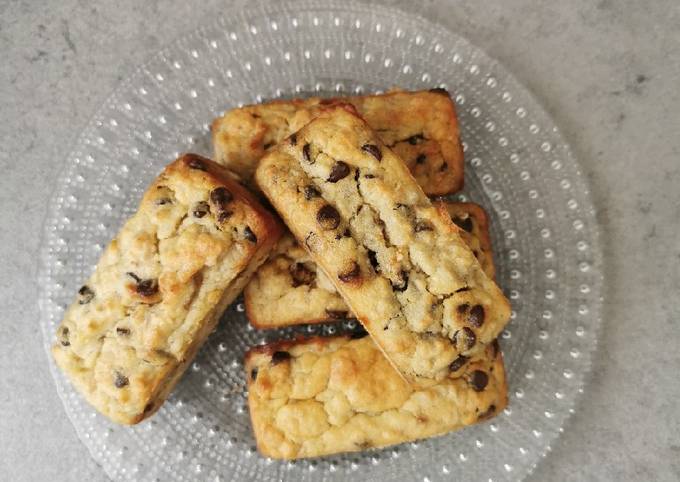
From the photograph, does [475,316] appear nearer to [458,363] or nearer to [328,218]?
[458,363]

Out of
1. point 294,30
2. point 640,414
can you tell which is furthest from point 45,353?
point 640,414

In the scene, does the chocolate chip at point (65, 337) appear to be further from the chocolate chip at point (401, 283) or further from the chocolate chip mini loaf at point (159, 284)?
the chocolate chip at point (401, 283)

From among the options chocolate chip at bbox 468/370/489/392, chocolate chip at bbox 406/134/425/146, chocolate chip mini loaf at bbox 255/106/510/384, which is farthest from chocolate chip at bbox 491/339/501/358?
chocolate chip at bbox 406/134/425/146

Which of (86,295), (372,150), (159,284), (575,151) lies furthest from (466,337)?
(86,295)

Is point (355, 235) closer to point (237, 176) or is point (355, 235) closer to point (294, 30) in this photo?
point (237, 176)

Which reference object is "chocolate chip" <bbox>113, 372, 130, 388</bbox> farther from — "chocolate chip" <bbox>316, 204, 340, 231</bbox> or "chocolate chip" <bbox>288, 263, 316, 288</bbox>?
"chocolate chip" <bbox>316, 204, 340, 231</bbox>

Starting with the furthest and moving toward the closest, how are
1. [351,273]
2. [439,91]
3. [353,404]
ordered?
[439,91], [353,404], [351,273]

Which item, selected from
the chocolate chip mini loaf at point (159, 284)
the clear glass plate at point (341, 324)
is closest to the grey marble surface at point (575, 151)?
the clear glass plate at point (341, 324)

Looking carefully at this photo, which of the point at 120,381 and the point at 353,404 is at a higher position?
the point at 120,381
